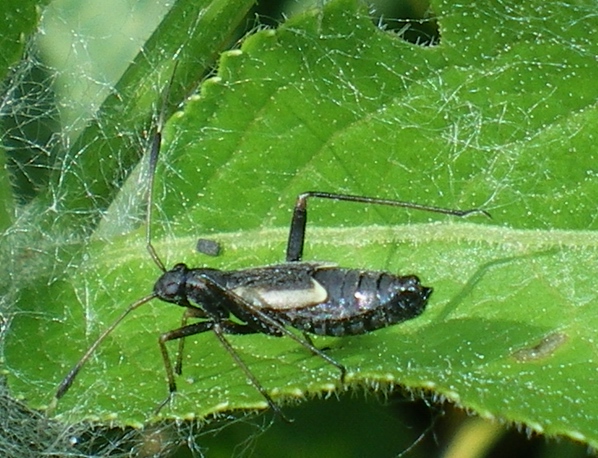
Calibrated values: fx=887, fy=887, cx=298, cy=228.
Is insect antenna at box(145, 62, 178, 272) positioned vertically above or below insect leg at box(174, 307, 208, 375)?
above

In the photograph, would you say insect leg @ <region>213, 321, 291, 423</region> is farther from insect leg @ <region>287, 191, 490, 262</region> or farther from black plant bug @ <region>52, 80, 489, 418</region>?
insect leg @ <region>287, 191, 490, 262</region>

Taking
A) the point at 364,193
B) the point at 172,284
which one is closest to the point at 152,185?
the point at 172,284

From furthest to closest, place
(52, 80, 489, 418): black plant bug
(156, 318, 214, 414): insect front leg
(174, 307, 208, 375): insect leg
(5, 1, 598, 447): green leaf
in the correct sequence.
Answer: (174, 307, 208, 375): insect leg, (156, 318, 214, 414): insect front leg, (5, 1, 598, 447): green leaf, (52, 80, 489, 418): black plant bug

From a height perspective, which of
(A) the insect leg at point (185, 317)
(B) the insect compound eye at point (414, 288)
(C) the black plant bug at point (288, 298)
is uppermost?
(B) the insect compound eye at point (414, 288)

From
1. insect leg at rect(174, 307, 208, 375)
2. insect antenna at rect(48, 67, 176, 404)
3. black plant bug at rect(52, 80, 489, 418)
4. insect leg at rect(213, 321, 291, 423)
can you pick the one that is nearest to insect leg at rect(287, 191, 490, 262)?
black plant bug at rect(52, 80, 489, 418)

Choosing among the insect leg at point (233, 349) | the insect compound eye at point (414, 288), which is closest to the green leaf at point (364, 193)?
the insect leg at point (233, 349)

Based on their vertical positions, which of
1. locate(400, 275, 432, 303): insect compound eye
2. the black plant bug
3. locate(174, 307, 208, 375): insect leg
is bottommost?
locate(174, 307, 208, 375): insect leg

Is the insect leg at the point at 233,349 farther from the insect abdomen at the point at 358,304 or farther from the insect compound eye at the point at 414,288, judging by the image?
the insect compound eye at the point at 414,288
